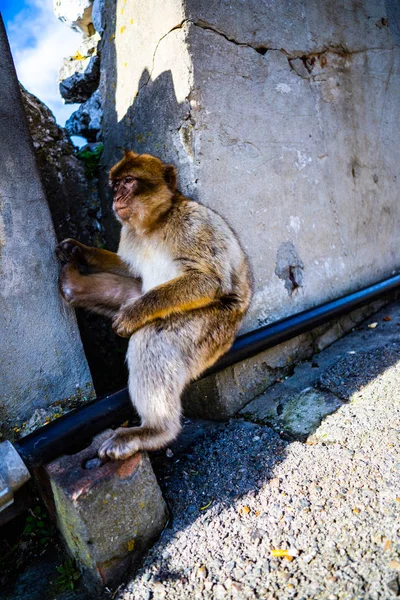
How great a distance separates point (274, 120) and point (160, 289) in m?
1.49

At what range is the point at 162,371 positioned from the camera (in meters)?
1.81

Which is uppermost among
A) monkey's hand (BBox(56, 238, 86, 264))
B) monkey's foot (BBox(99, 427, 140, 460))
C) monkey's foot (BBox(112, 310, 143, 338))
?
monkey's hand (BBox(56, 238, 86, 264))

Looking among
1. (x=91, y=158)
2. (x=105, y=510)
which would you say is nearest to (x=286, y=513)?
(x=105, y=510)

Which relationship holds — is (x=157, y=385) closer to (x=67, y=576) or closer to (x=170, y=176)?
(x=67, y=576)

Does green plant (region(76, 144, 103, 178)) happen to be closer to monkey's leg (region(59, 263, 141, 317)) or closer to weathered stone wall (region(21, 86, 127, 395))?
weathered stone wall (region(21, 86, 127, 395))

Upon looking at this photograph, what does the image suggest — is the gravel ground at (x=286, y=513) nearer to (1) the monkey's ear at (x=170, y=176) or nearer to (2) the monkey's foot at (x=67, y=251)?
(2) the monkey's foot at (x=67, y=251)

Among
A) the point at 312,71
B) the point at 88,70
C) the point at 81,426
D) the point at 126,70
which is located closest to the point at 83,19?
the point at 88,70

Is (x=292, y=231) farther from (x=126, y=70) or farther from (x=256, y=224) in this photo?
(x=126, y=70)

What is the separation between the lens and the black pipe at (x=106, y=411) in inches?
64.5

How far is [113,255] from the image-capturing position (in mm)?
2477

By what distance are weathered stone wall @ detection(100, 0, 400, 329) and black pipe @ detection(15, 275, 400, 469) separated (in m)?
0.20

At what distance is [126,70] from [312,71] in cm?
132

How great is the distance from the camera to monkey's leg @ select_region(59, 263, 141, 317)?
2123 millimetres

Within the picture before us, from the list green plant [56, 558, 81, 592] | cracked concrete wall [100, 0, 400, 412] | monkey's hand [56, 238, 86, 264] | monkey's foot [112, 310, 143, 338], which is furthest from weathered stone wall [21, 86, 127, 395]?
green plant [56, 558, 81, 592]
